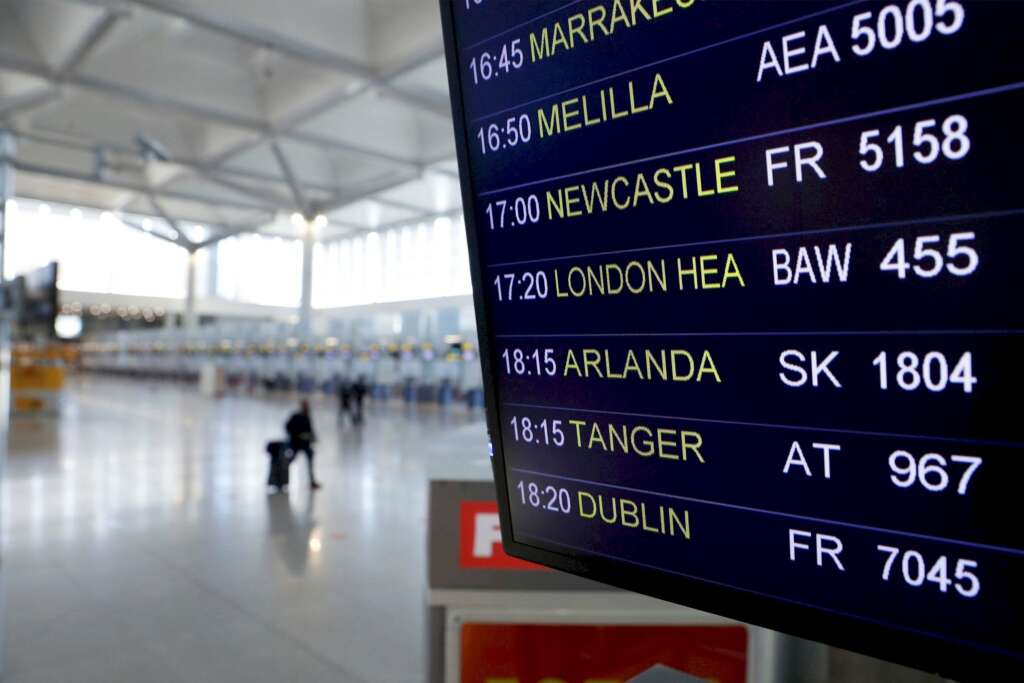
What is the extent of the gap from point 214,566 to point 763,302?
6.83m

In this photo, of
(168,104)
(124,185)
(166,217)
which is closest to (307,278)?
(124,185)

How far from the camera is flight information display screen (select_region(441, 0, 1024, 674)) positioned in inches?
39.1

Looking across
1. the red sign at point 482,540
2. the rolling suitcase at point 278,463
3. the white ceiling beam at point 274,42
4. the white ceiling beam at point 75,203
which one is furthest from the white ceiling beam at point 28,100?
the red sign at point 482,540

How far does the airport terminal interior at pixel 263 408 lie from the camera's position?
3.03 metres

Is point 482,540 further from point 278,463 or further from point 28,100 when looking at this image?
point 28,100

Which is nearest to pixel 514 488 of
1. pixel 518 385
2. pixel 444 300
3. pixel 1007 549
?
pixel 518 385

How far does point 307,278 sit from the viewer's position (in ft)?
112

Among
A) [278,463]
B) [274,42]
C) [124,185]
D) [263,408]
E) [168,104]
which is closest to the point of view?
[278,463]

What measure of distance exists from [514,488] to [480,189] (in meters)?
0.71

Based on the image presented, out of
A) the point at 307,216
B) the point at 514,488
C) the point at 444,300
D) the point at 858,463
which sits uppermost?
the point at 307,216

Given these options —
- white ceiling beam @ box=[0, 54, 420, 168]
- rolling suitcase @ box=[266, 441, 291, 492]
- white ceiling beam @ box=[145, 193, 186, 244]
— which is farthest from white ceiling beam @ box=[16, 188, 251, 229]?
rolling suitcase @ box=[266, 441, 291, 492]

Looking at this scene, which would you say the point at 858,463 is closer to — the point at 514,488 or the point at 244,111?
the point at 514,488

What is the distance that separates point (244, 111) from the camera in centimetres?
2378

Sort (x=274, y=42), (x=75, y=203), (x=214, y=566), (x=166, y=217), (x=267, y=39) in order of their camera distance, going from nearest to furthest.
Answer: (x=214, y=566), (x=267, y=39), (x=274, y=42), (x=166, y=217), (x=75, y=203)
